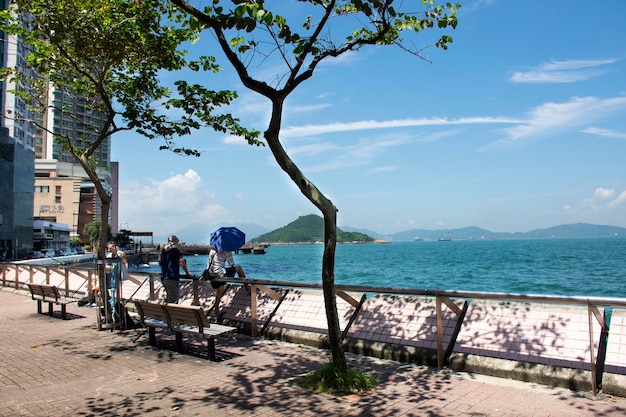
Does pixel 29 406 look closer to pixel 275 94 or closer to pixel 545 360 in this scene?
pixel 275 94

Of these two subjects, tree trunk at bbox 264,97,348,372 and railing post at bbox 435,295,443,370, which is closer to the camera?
tree trunk at bbox 264,97,348,372

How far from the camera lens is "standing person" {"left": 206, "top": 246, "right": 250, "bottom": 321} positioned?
10.7 m

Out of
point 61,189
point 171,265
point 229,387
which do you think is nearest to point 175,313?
point 229,387

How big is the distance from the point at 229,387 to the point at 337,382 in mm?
1377

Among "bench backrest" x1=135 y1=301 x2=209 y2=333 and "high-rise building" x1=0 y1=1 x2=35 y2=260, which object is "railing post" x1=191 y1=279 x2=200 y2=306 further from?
"high-rise building" x1=0 y1=1 x2=35 y2=260

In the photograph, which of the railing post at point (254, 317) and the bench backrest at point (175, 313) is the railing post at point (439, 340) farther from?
the railing post at point (254, 317)

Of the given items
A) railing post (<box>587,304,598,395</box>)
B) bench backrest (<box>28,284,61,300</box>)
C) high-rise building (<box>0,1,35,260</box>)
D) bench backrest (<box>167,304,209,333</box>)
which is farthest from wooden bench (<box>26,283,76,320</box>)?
high-rise building (<box>0,1,35,260</box>)

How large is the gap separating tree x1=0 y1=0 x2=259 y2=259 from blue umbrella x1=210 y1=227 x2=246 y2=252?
239cm

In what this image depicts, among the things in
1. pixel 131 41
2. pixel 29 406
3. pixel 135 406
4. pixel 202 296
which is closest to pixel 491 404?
pixel 135 406

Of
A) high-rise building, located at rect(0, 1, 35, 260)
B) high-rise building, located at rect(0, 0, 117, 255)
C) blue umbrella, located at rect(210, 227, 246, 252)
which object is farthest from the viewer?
high-rise building, located at rect(0, 0, 117, 255)

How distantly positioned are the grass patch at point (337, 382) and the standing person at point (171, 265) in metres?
4.97

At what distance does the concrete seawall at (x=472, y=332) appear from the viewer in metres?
6.15

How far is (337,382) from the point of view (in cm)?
630

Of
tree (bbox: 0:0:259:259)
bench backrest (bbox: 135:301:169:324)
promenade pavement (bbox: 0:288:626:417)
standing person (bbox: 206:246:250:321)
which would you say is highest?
tree (bbox: 0:0:259:259)
